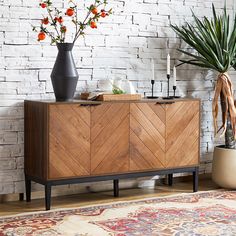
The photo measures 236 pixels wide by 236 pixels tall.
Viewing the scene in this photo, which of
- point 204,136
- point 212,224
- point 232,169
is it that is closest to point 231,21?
point 204,136

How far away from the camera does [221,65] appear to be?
542 cm

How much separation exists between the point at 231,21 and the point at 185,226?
2.55m

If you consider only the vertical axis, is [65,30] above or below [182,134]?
above

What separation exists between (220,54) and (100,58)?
1.03 meters

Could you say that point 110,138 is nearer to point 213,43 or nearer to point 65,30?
point 65,30

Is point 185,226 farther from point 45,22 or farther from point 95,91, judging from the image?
point 45,22

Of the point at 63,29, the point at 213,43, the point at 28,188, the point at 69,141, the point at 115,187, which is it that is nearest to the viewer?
the point at 69,141

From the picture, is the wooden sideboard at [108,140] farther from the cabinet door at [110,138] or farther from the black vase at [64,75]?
the black vase at [64,75]

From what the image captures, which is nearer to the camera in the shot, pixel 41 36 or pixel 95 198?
pixel 41 36

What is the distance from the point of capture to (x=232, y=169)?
5.42 meters

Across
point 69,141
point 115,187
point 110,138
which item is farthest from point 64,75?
point 115,187

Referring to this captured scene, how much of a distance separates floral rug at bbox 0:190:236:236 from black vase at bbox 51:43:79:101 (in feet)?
2.85

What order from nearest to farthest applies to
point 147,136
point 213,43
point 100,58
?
1. point 147,136
2. point 100,58
3. point 213,43

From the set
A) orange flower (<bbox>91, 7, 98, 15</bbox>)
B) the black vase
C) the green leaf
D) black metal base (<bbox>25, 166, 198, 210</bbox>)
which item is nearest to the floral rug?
black metal base (<bbox>25, 166, 198, 210</bbox>)
